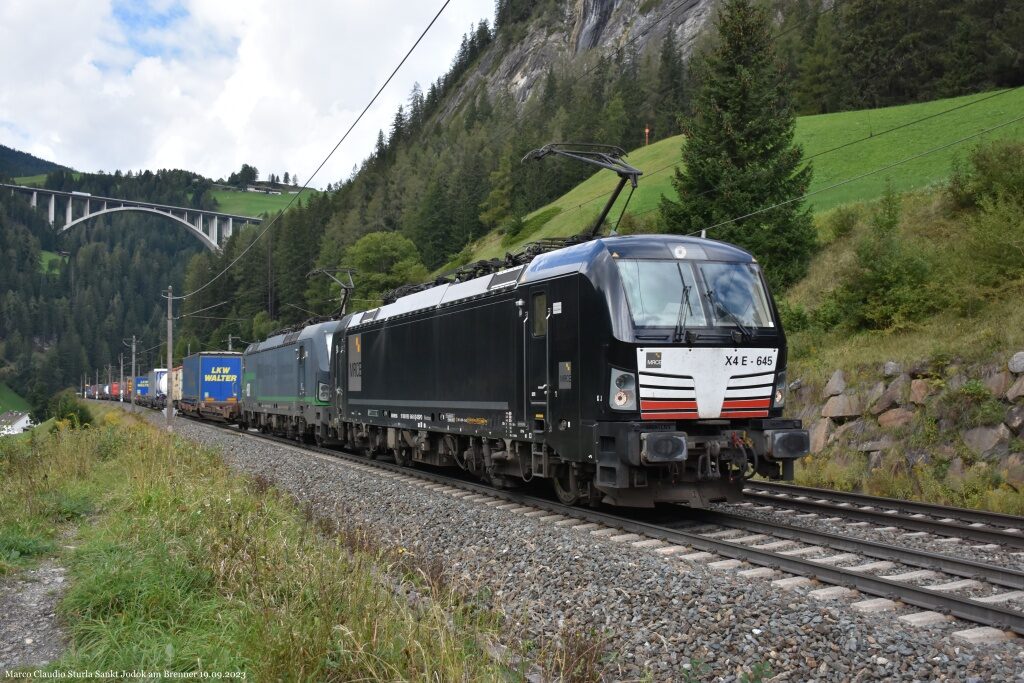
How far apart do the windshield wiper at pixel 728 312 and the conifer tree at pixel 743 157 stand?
17074 millimetres

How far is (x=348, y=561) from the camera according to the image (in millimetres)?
6891

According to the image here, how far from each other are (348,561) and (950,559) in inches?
200

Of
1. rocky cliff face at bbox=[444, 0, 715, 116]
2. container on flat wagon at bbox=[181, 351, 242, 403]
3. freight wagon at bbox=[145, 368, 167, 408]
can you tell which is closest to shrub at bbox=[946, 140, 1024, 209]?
container on flat wagon at bbox=[181, 351, 242, 403]

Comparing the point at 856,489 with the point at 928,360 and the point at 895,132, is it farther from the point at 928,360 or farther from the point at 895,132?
the point at 895,132

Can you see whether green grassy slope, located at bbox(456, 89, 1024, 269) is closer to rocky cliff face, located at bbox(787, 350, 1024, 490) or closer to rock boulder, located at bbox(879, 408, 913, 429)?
rocky cliff face, located at bbox(787, 350, 1024, 490)

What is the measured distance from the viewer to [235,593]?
249 inches

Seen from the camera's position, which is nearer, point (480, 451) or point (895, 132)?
point (480, 451)

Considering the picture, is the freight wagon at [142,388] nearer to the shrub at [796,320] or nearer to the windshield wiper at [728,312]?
the shrub at [796,320]

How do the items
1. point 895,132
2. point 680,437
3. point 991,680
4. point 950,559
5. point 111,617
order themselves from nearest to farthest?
point 991,680, point 111,617, point 950,559, point 680,437, point 895,132

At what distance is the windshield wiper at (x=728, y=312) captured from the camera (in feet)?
32.9

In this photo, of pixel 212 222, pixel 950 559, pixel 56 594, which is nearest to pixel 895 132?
pixel 950 559

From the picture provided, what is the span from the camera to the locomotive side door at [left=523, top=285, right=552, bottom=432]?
35.9 ft

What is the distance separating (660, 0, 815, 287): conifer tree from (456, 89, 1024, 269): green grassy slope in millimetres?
1348

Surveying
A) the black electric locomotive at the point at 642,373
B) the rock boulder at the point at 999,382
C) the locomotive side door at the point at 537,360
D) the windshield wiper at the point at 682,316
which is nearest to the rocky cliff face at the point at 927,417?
the rock boulder at the point at 999,382
